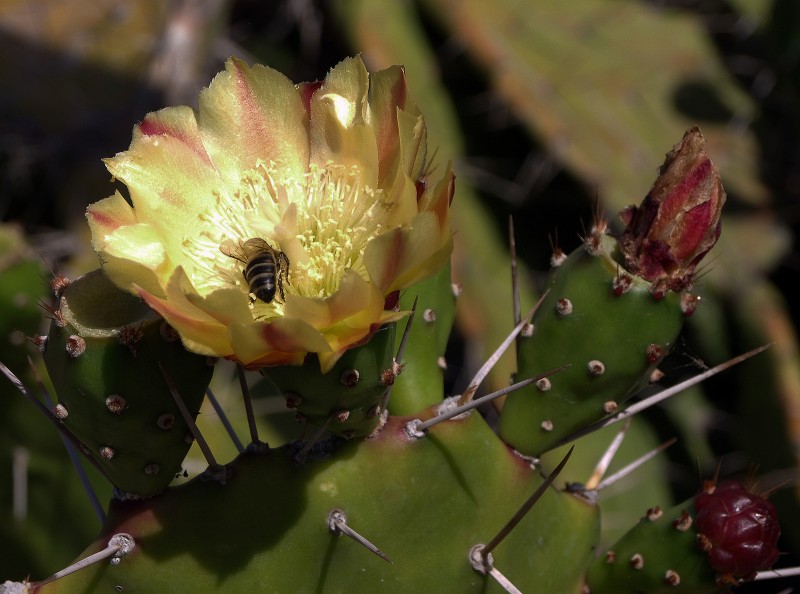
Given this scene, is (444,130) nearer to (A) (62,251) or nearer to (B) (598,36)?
(B) (598,36)

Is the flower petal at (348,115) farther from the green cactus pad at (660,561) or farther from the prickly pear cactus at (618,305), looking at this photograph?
the green cactus pad at (660,561)

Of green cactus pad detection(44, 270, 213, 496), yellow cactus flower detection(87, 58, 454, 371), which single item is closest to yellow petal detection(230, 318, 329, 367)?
yellow cactus flower detection(87, 58, 454, 371)

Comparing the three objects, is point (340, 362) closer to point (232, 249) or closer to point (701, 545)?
point (232, 249)

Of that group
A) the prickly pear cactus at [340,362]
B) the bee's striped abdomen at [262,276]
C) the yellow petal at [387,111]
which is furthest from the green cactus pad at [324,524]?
the yellow petal at [387,111]

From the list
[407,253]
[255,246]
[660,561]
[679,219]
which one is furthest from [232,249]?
[660,561]

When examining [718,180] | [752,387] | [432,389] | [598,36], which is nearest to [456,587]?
[432,389]

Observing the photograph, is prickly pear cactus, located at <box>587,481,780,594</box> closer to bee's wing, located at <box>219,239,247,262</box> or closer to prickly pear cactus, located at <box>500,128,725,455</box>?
prickly pear cactus, located at <box>500,128,725,455</box>
